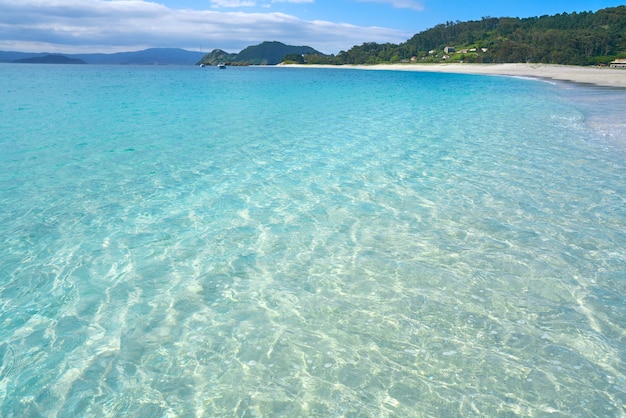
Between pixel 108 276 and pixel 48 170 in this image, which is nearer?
pixel 108 276

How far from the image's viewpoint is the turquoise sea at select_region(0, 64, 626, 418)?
16.6 ft

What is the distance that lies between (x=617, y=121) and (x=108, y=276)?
98.7 feet

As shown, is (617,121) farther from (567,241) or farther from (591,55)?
(591,55)

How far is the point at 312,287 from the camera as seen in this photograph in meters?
7.36

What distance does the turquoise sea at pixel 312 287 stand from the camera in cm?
507

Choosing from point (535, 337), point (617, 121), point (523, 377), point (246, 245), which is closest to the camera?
point (523, 377)

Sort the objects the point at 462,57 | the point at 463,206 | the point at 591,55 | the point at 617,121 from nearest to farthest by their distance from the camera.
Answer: the point at 463,206 < the point at 617,121 < the point at 591,55 < the point at 462,57

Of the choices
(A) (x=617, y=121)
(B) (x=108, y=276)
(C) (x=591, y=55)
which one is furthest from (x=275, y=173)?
(C) (x=591, y=55)

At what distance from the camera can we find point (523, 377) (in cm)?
524

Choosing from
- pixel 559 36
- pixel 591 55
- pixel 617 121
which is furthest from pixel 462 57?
pixel 617 121

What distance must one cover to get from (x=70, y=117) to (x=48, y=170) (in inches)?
622

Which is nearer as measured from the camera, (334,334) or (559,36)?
(334,334)

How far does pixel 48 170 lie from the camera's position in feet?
47.4

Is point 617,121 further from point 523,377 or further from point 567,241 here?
point 523,377
